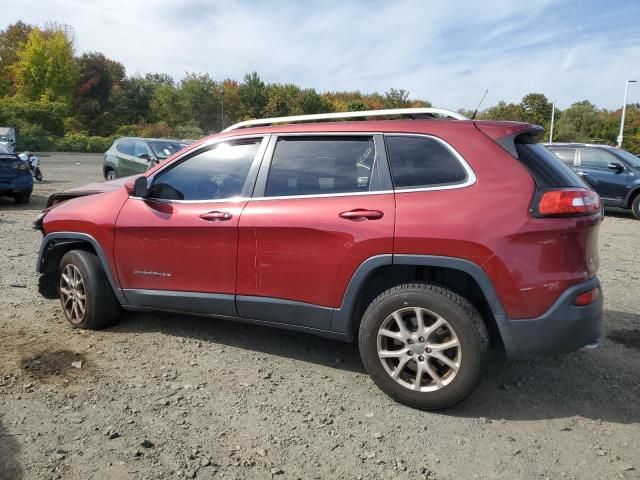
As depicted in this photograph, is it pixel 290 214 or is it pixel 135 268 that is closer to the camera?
pixel 290 214

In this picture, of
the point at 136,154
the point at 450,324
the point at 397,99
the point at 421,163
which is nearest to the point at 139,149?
the point at 136,154

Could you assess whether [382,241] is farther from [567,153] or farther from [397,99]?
[397,99]

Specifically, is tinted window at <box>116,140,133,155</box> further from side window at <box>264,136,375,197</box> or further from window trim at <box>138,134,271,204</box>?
side window at <box>264,136,375,197</box>

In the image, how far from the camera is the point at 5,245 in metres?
7.54

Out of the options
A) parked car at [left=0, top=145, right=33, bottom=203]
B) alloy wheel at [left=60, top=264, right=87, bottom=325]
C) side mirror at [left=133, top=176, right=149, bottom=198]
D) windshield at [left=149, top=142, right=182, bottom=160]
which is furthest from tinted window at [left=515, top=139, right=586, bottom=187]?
windshield at [left=149, top=142, right=182, bottom=160]

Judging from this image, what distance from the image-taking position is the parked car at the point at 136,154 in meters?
14.0

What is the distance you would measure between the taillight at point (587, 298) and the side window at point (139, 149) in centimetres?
1294

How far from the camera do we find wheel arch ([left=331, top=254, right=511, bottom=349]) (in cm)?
299

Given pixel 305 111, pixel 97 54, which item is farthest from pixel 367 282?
pixel 97 54

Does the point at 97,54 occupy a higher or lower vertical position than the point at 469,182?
higher

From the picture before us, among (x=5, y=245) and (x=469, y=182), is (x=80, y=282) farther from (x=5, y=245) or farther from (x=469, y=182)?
(x=5, y=245)

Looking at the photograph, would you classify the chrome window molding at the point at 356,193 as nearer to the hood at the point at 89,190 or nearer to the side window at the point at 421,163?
the side window at the point at 421,163

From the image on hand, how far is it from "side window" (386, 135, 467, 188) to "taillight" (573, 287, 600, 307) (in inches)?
37.2

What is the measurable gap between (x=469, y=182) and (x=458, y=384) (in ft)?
3.94
